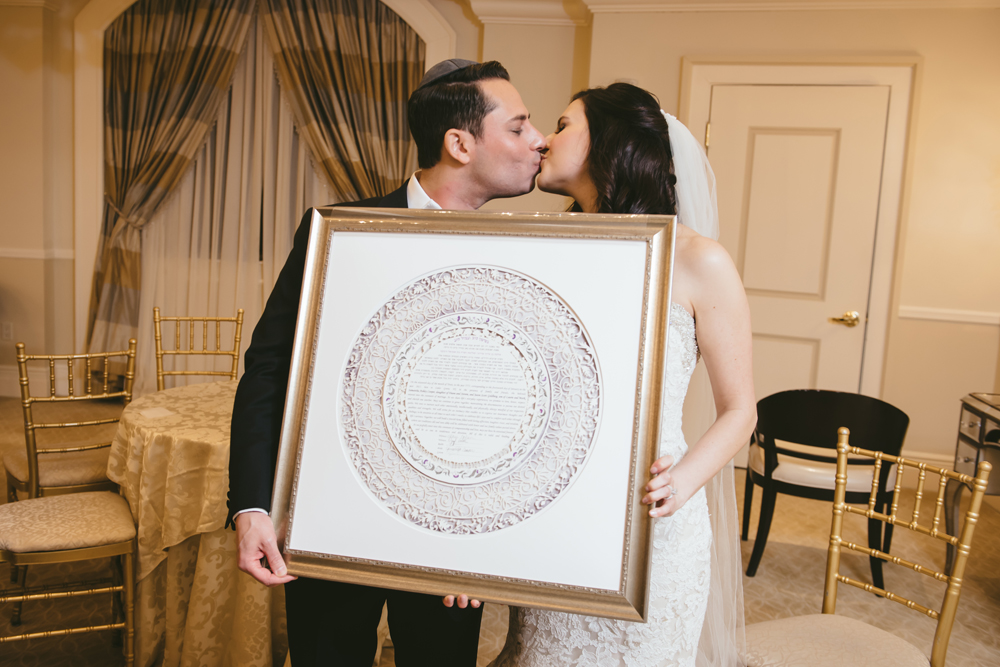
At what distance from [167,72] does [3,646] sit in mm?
4169

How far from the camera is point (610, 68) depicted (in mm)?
4344

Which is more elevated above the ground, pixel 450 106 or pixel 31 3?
pixel 31 3

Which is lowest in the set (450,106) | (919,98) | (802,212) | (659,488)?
(659,488)

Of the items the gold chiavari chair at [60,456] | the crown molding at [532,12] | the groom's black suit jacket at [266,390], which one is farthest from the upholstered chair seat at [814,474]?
the crown molding at [532,12]

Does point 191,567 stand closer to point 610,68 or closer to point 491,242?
point 491,242

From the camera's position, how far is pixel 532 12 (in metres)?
4.51

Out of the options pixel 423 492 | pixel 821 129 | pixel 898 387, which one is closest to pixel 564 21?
pixel 821 129

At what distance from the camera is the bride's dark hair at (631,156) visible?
4.50 feet

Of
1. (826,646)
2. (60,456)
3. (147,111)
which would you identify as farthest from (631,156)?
(147,111)

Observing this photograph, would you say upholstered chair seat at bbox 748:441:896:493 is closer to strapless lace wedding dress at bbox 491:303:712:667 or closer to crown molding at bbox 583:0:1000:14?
strapless lace wedding dress at bbox 491:303:712:667

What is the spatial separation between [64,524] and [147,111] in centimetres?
398

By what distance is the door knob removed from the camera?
4.14 meters

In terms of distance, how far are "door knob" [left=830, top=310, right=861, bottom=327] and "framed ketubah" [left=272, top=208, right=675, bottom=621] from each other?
3727 millimetres

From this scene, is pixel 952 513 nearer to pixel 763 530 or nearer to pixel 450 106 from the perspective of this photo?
pixel 763 530
